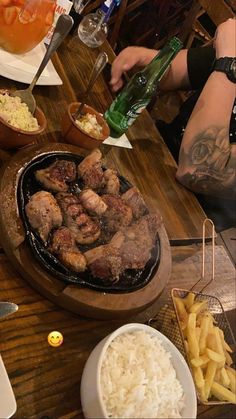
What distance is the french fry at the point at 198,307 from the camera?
4.84ft

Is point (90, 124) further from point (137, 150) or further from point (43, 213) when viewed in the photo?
point (43, 213)

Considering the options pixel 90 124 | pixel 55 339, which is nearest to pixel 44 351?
pixel 55 339

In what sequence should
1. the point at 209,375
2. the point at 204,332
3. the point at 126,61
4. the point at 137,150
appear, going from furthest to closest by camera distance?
1. the point at 126,61
2. the point at 137,150
3. the point at 204,332
4. the point at 209,375

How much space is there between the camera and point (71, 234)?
1.39 m

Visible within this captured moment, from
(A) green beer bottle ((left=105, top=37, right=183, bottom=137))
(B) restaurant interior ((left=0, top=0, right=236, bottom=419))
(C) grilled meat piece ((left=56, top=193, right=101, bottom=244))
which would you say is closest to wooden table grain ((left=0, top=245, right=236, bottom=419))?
(B) restaurant interior ((left=0, top=0, right=236, bottom=419))

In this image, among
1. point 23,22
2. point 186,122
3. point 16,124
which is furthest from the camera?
point 186,122

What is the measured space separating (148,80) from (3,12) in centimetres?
70

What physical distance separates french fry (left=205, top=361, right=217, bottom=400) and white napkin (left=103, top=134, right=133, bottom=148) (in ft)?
3.62

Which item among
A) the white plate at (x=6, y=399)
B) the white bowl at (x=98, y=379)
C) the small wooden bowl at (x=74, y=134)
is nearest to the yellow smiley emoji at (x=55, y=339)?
the white bowl at (x=98, y=379)

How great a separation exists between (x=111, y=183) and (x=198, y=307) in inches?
21.9

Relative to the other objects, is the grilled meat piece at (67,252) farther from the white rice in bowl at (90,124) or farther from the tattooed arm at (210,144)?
the tattooed arm at (210,144)

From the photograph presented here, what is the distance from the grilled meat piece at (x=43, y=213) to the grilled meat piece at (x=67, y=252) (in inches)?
1.3

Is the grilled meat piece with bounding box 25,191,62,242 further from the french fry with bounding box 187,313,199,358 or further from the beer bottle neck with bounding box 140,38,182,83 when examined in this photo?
the beer bottle neck with bounding box 140,38,182,83

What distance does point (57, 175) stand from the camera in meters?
1.48
